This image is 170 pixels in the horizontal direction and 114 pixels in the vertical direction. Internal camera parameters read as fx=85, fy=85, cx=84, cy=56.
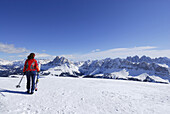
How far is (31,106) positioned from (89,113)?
11.0 ft

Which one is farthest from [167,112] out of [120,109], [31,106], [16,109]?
[16,109]

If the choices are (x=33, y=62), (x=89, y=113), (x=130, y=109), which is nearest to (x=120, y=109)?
(x=130, y=109)

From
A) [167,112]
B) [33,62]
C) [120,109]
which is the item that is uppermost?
[33,62]

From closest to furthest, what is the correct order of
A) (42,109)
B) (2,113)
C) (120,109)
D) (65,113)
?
(2,113), (65,113), (42,109), (120,109)

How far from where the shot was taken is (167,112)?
198 inches

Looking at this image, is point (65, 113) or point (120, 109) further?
point (120, 109)

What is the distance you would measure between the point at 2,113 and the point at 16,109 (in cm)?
55

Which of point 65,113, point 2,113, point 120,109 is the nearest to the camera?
point 2,113

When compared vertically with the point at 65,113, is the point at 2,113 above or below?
above

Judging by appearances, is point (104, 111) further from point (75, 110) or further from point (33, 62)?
point (33, 62)

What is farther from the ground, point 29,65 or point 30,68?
point 29,65

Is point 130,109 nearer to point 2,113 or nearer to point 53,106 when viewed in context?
point 53,106

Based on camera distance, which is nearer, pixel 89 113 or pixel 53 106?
pixel 89 113

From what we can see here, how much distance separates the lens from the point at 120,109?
4.99m
